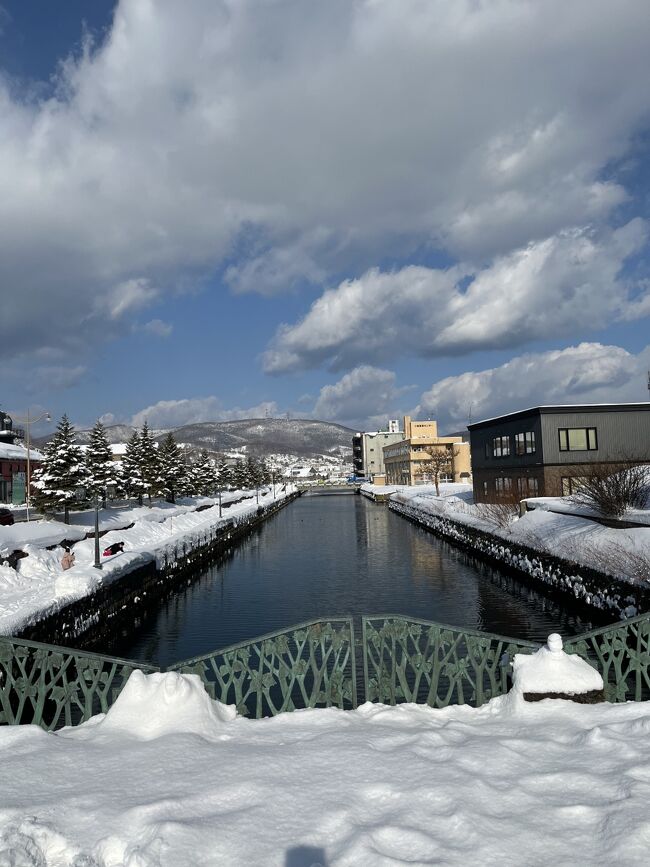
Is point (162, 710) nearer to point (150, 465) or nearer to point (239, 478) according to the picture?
point (150, 465)

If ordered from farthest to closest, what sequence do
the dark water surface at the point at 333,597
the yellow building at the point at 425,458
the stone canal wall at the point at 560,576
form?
the yellow building at the point at 425,458 → the dark water surface at the point at 333,597 → the stone canal wall at the point at 560,576

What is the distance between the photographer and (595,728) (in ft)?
20.6

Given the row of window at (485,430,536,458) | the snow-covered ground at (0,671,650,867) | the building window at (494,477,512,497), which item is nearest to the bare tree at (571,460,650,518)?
the row of window at (485,430,536,458)

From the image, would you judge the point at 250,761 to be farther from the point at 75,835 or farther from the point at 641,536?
the point at 641,536

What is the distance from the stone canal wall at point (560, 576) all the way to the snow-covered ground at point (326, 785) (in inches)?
537

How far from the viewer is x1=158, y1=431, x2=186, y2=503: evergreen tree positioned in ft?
224

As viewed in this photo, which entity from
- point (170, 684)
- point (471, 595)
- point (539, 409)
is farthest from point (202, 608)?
point (539, 409)

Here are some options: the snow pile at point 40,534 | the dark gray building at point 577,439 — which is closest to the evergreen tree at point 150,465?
the snow pile at point 40,534

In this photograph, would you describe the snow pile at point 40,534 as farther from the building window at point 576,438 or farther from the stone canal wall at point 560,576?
the building window at point 576,438

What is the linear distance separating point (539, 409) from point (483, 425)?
11.5 m

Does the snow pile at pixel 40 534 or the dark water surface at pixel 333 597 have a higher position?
the snow pile at pixel 40 534

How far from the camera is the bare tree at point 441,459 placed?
92.9 metres

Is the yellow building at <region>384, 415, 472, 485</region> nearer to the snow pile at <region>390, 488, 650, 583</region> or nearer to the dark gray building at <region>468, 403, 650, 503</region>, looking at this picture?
the dark gray building at <region>468, 403, 650, 503</region>

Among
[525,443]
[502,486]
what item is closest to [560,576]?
[525,443]
